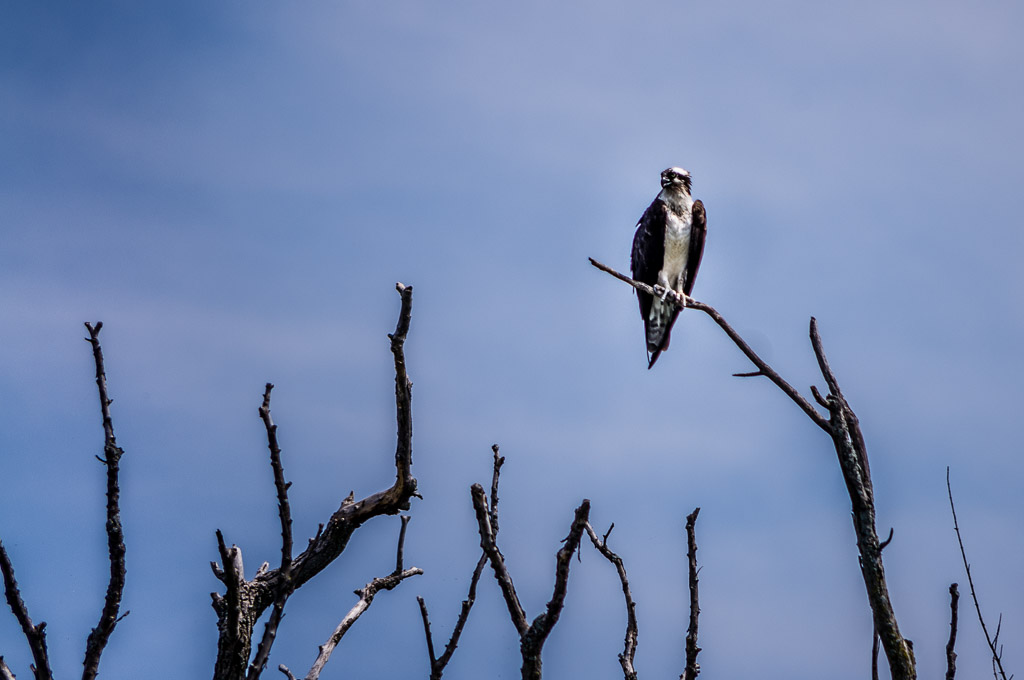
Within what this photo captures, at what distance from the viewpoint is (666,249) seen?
10945 mm

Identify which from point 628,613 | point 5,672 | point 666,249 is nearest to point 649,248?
point 666,249

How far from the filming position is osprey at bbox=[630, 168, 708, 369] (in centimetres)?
1094

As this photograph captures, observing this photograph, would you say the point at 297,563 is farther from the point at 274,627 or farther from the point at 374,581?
the point at 274,627

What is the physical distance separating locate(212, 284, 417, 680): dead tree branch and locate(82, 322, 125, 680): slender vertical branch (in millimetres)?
469

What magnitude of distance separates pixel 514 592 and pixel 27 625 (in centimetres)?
220

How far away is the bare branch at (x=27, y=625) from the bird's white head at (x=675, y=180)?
28.0 feet

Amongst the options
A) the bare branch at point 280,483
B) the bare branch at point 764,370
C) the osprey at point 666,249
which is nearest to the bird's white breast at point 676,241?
the osprey at point 666,249

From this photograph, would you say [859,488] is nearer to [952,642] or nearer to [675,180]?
[952,642]

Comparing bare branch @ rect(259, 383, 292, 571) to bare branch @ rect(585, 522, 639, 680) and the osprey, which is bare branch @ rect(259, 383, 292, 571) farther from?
the osprey

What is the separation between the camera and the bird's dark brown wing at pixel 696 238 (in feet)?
36.7

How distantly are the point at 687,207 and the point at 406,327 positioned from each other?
751 cm

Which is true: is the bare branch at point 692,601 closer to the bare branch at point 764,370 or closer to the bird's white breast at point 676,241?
the bare branch at point 764,370

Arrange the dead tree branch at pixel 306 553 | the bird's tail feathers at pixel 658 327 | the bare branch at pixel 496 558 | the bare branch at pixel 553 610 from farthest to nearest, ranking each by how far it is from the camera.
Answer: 1. the bird's tail feathers at pixel 658 327
2. the dead tree branch at pixel 306 553
3. the bare branch at pixel 496 558
4. the bare branch at pixel 553 610

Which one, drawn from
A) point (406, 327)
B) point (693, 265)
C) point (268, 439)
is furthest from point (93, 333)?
point (693, 265)
